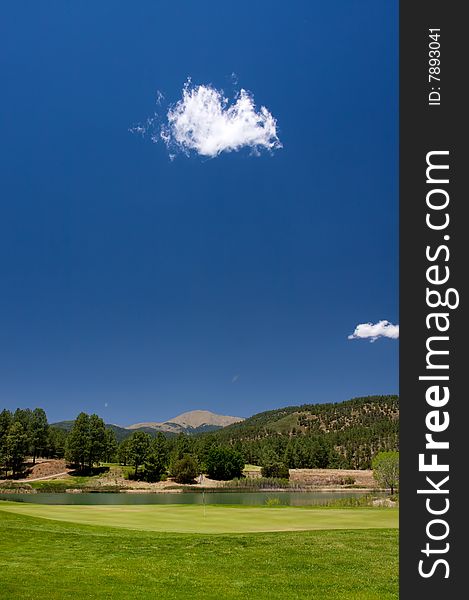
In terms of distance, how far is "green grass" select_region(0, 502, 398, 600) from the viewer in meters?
13.2

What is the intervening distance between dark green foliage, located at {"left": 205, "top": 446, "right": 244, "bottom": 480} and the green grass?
94449 mm

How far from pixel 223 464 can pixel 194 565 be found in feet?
339

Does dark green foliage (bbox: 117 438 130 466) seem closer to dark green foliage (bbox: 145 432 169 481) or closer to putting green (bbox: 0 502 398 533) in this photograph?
dark green foliage (bbox: 145 432 169 481)

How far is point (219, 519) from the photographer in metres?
31.2

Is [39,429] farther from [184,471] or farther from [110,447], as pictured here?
[184,471]

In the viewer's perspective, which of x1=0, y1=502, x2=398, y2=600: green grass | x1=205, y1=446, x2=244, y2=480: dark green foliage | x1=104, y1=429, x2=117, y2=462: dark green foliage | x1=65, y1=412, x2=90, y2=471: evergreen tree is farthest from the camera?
x1=104, y1=429, x2=117, y2=462: dark green foliage

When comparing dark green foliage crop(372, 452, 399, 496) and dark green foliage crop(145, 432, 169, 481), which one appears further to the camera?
dark green foliage crop(145, 432, 169, 481)

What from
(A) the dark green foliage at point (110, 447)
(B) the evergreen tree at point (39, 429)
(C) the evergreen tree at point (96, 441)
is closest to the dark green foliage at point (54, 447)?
(B) the evergreen tree at point (39, 429)

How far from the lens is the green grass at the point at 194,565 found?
Result: 43.3ft

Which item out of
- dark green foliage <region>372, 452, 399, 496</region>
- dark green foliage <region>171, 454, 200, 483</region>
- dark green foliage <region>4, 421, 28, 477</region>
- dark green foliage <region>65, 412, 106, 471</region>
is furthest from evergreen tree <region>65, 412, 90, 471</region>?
dark green foliage <region>372, 452, 399, 496</region>

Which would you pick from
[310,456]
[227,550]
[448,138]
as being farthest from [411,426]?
[310,456]

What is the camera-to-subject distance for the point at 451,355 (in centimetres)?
644

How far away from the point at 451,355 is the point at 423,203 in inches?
74.9

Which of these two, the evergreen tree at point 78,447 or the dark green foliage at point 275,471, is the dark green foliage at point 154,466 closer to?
the evergreen tree at point 78,447
